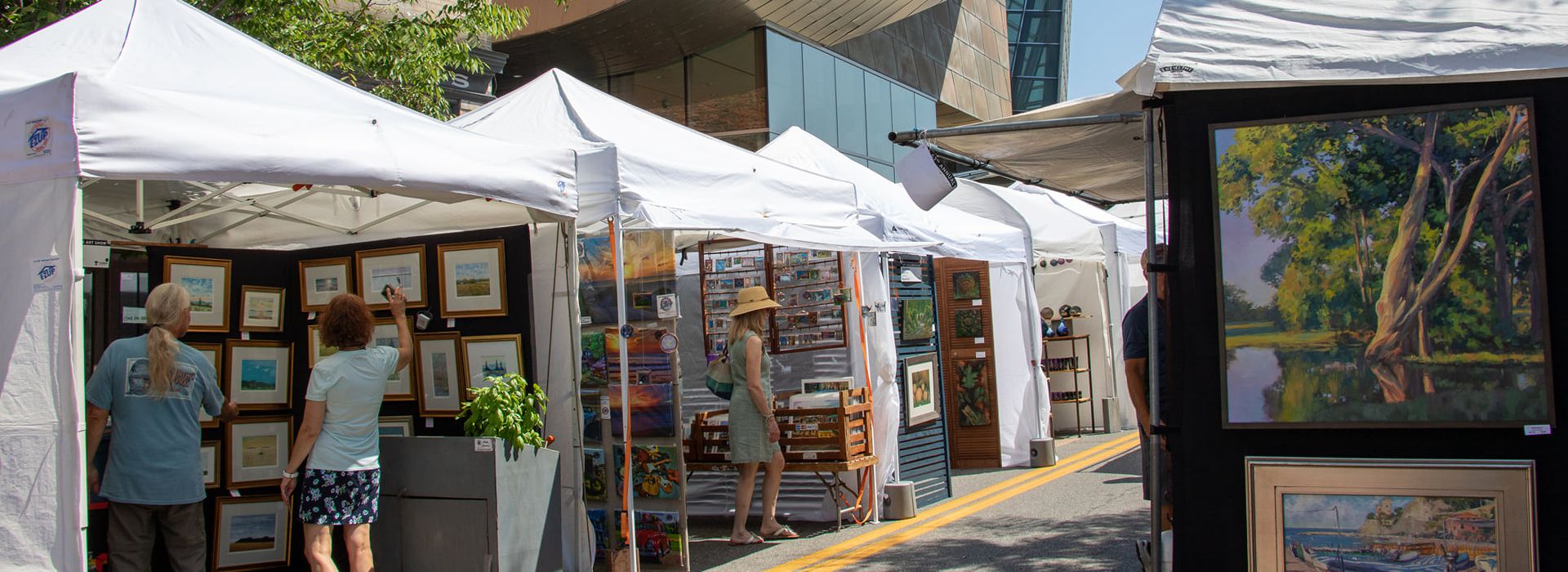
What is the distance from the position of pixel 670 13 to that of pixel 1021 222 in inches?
413

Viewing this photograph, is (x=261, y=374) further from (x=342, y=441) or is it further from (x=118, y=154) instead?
(x=118, y=154)

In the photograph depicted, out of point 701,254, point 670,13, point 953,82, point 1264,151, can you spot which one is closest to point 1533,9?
point 1264,151

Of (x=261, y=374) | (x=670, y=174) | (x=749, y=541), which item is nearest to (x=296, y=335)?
(x=261, y=374)

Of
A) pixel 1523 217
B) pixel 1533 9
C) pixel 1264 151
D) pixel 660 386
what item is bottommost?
pixel 660 386

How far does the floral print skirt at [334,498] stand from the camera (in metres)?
5.65

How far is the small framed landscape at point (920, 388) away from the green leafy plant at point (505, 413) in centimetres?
438

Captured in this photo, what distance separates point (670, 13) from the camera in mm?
22031

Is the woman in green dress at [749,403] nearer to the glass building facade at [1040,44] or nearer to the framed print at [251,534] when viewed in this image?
the framed print at [251,534]

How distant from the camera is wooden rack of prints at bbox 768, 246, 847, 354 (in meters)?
9.70

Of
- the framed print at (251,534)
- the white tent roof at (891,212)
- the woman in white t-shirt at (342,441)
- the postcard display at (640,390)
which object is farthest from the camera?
the white tent roof at (891,212)

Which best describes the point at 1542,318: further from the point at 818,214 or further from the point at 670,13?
the point at 670,13

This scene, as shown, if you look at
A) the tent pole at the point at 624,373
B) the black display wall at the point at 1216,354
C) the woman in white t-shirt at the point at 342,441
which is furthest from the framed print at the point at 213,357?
the black display wall at the point at 1216,354

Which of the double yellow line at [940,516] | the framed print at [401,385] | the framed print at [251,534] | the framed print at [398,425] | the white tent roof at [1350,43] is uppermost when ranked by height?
the white tent roof at [1350,43]

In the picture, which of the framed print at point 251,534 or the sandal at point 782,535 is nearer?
the framed print at point 251,534
